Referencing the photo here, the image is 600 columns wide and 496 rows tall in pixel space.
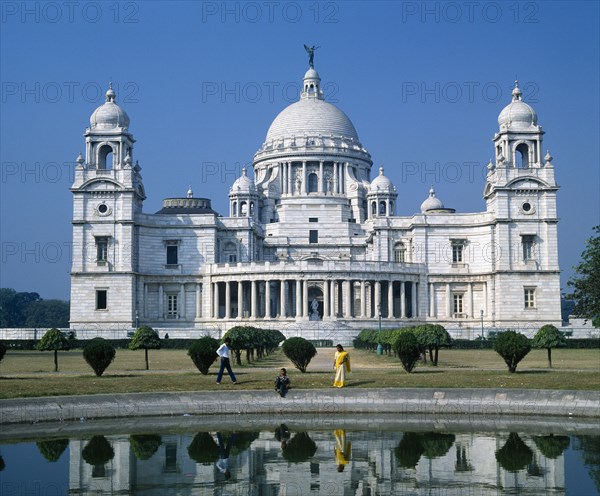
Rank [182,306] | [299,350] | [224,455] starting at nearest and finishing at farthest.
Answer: [224,455] → [299,350] → [182,306]

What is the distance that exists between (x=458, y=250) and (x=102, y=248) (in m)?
37.4

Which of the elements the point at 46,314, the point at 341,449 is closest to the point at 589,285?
the point at 341,449

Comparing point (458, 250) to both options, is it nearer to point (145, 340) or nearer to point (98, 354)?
point (145, 340)

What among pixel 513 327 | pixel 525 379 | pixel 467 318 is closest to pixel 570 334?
pixel 513 327

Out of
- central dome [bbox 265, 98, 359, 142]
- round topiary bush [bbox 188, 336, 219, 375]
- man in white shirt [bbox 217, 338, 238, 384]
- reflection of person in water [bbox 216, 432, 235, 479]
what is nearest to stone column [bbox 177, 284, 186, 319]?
central dome [bbox 265, 98, 359, 142]

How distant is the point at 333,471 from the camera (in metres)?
23.3

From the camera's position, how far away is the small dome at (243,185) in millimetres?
113938

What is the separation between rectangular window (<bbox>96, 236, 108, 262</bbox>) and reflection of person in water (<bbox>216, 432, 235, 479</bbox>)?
67044mm

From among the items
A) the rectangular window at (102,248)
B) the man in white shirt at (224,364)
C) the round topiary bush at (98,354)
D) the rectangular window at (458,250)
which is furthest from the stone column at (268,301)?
the man in white shirt at (224,364)

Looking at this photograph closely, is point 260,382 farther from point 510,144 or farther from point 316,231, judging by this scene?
point 316,231

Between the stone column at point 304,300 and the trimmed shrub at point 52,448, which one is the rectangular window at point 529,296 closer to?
the stone column at point 304,300

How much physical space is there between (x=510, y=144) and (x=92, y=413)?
71.4 meters

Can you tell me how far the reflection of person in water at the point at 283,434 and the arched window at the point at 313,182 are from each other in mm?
90328

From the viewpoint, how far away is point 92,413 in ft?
102
